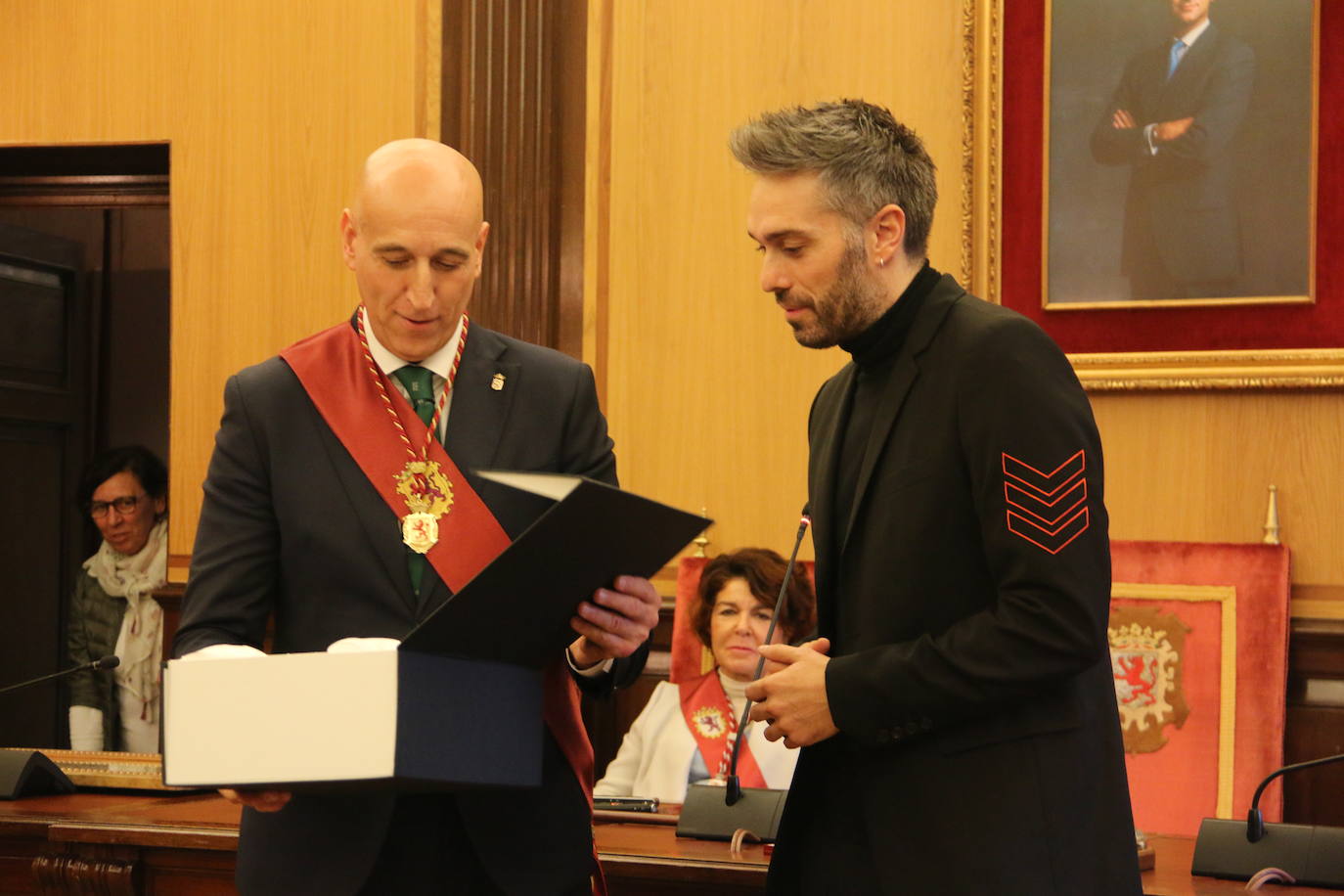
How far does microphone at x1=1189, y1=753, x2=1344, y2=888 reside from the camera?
2.37m

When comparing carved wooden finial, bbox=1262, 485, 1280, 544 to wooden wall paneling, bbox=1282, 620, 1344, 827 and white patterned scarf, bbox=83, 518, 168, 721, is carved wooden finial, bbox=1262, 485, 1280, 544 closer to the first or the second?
wooden wall paneling, bbox=1282, 620, 1344, 827

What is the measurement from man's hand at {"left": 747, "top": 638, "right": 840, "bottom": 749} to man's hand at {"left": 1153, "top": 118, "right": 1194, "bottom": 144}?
2616 mm

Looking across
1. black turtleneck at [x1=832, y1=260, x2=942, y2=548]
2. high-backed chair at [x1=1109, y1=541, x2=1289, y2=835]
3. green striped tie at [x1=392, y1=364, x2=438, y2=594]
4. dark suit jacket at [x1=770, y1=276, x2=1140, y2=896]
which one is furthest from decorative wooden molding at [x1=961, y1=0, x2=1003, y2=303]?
green striped tie at [x1=392, y1=364, x2=438, y2=594]

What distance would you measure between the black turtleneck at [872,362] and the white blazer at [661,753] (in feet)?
5.64

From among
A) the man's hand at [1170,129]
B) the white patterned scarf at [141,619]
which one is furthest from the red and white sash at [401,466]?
the white patterned scarf at [141,619]

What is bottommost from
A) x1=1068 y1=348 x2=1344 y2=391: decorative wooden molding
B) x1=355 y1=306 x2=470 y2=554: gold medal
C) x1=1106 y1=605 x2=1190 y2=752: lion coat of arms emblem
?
x1=1106 y1=605 x2=1190 y2=752: lion coat of arms emblem

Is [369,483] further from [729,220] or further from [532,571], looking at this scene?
[729,220]

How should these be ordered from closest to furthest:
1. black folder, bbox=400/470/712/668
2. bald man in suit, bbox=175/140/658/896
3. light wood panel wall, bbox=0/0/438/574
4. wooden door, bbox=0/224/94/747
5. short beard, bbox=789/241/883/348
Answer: black folder, bbox=400/470/712/668 → bald man in suit, bbox=175/140/658/896 → short beard, bbox=789/241/883/348 → light wood panel wall, bbox=0/0/438/574 → wooden door, bbox=0/224/94/747

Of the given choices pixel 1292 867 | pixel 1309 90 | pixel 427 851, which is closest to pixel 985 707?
pixel 427 851

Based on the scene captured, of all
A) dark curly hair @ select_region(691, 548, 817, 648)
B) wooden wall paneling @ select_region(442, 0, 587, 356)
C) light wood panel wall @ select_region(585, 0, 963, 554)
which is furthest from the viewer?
wooden wall paneling @ select_region(442, 0, 587, 356)

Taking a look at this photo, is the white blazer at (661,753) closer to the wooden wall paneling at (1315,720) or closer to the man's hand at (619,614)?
the wooden wall paneling at (1315,720)

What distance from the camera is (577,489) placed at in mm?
1363

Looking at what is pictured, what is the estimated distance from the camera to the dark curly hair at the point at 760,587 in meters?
3.68

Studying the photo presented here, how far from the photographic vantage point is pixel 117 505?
5.03 metres
